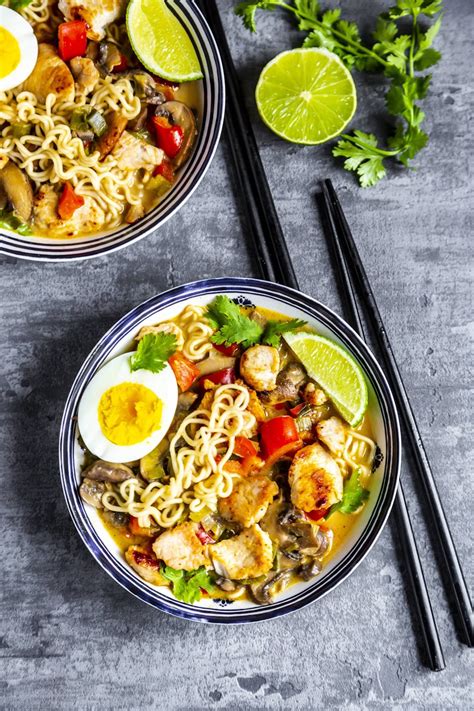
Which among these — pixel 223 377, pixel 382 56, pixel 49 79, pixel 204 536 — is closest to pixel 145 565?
pixel 204 536

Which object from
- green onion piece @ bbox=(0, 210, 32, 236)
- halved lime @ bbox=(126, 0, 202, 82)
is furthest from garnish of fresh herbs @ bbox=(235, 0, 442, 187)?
green onion piece @ bbox=(0, 210, 32, 236)

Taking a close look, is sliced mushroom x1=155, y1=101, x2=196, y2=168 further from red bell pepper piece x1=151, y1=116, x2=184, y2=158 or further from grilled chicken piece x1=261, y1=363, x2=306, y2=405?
grilled chicken piece x1=261, y1=363, x2=306, y2=405

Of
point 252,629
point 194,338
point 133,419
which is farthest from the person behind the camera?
point 252,629

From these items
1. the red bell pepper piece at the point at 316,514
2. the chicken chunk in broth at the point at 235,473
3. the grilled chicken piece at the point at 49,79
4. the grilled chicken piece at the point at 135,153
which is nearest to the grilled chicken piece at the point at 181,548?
the chicken chunk in broth at the point at 235,473

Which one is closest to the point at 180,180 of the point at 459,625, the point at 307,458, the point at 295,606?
the point at 307,458

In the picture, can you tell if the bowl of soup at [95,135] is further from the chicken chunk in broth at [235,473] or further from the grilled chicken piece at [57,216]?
the chicken chunk in broth at [235,473]

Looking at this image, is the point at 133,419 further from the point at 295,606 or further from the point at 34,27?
the point at 34,27
